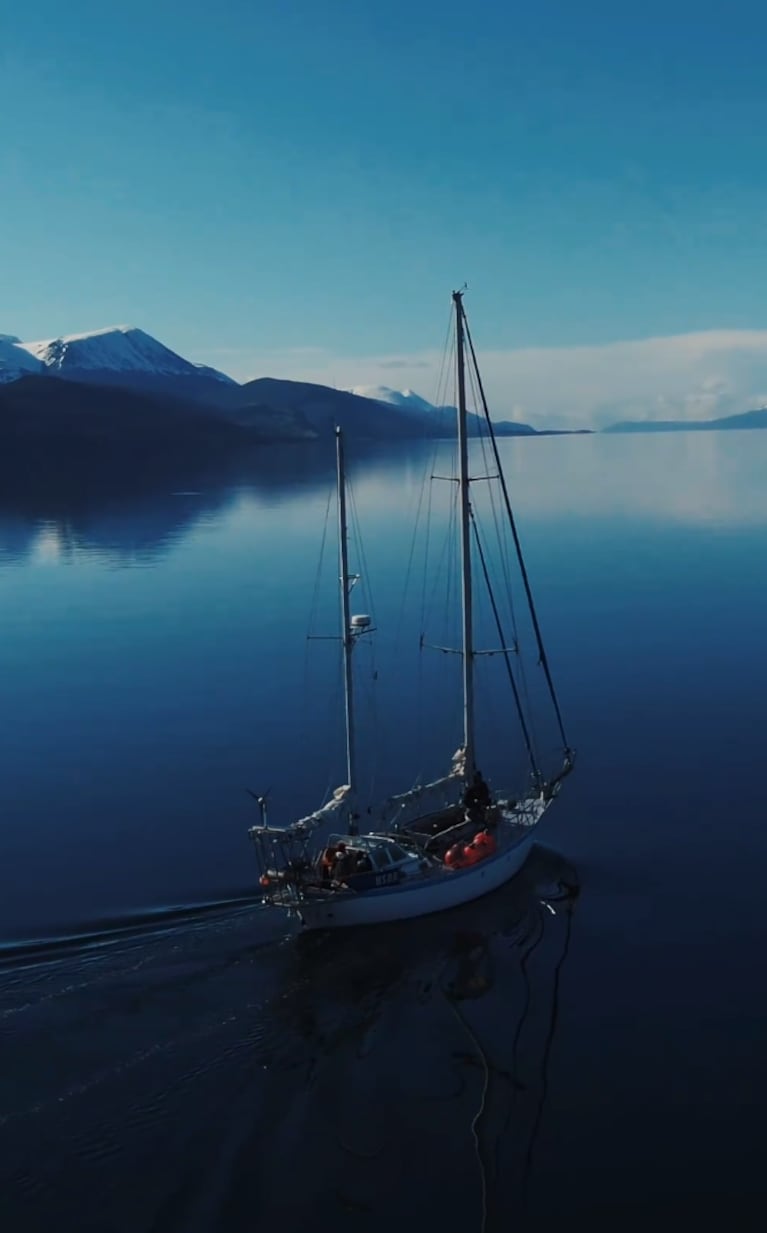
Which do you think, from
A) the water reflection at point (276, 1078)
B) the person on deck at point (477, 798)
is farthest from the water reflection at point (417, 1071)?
the person on deck at point (477, 798)

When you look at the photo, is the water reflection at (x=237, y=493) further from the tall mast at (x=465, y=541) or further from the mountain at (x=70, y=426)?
the tall mast at (x=465, y=541)

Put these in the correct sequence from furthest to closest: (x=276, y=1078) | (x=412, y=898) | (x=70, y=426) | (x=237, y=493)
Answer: (x=70, y=426) → (x=237, y=493) → (x=412, y=898) → (x=276, y=1078)

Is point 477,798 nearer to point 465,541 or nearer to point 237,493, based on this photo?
point 465,541

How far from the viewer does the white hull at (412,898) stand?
2003cm

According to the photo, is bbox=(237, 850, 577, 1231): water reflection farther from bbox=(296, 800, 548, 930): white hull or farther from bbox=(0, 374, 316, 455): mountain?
bbox=(0, 374, 316, 455): mountain

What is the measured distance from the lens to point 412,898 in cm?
2077

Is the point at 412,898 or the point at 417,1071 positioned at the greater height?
the point at 412,898

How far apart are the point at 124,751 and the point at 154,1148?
60.4 ft

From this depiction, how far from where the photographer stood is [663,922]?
70.1 ft

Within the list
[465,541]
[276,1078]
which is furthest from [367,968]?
[465,541]

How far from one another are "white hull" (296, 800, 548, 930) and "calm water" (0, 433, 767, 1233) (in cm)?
41

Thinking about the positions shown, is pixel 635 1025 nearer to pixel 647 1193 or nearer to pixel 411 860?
pixel 647 1193

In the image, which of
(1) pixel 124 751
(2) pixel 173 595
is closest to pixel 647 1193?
(1) pixel 124 751

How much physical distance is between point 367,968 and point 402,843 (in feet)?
11.6
